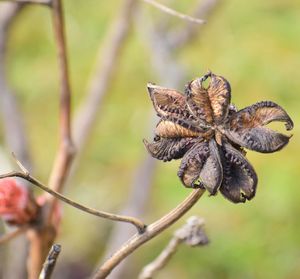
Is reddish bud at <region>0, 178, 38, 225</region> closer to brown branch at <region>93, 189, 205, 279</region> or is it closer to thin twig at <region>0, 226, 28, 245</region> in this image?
thin twig at <region>0, 226, 28, 245</region>

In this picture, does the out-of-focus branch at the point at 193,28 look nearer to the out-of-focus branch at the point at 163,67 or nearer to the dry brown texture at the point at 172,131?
the out-of-focus branch at the point at 163,67

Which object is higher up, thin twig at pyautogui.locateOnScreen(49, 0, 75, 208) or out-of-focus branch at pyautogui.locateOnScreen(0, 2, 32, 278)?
out-of-focus branch at pyautogui.locateOnScreen(0, 2, 32, 278)

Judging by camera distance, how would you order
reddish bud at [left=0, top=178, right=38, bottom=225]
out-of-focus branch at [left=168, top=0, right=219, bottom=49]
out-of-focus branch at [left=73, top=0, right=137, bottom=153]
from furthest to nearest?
out-of-focus branch at [left=168, top=0, right=219, bottom=49], out-of-focus branch at [left=73, top=0, right=137, bottom=153], reddish bud at [left=0, top=178, right=38, bottom=225]

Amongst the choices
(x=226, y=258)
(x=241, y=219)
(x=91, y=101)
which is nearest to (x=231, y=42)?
(x=241, y=219)

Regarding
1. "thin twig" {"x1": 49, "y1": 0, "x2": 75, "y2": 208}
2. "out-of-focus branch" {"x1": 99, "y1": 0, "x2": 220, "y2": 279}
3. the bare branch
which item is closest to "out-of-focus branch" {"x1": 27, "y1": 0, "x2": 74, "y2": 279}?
"thin twig" {"x1": 49, "y1": 0, "x2": 75, "y2": 208}

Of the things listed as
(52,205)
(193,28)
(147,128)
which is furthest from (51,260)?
(147,128)

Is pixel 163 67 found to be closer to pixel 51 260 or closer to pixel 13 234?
pixel 13 234

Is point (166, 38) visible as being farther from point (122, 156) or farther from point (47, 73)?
point (47, 73)
